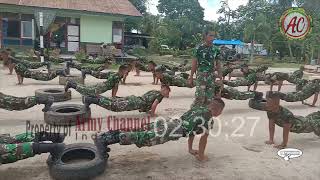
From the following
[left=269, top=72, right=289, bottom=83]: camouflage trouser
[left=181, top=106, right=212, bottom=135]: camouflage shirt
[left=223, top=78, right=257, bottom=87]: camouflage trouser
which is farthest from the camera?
[left=269, top=72, right=289, bottom=83]: camouflage trouser

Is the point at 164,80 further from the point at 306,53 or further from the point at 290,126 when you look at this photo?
the point at 306,53

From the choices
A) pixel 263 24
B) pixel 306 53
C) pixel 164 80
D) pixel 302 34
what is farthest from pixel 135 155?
pixel 306 53

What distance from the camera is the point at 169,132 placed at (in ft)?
17.0

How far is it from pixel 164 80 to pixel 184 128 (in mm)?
3602

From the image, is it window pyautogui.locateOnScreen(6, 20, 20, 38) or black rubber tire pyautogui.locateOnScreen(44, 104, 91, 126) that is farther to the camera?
window pyautogui.locateOnScreen(6, 20, 20, 38)

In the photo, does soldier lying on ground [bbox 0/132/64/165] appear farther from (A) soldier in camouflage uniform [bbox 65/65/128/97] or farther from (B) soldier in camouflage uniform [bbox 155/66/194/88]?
(B) soldier in camouflage uniform [bbox 155/66/194/88]

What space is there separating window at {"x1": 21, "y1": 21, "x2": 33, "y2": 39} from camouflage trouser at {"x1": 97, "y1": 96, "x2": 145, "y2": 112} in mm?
17235

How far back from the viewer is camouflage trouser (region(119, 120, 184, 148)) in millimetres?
4980

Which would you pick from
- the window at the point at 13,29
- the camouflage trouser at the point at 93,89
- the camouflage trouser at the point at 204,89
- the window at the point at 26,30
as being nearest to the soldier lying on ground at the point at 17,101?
the camouflage trouser at the point at 93,89

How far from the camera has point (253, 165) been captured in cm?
561

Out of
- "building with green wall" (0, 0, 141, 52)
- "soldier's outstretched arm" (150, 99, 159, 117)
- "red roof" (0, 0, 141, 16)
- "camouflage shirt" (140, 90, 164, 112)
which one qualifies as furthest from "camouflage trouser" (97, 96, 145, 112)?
"red roof" (0, 0, 141, 16)

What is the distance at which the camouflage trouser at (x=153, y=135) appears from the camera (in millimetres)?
4980

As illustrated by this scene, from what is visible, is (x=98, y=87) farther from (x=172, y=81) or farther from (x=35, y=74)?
(x=35, y=74)

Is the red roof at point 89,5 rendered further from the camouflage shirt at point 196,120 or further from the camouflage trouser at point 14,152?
the camouflage trouser at point 14,152
